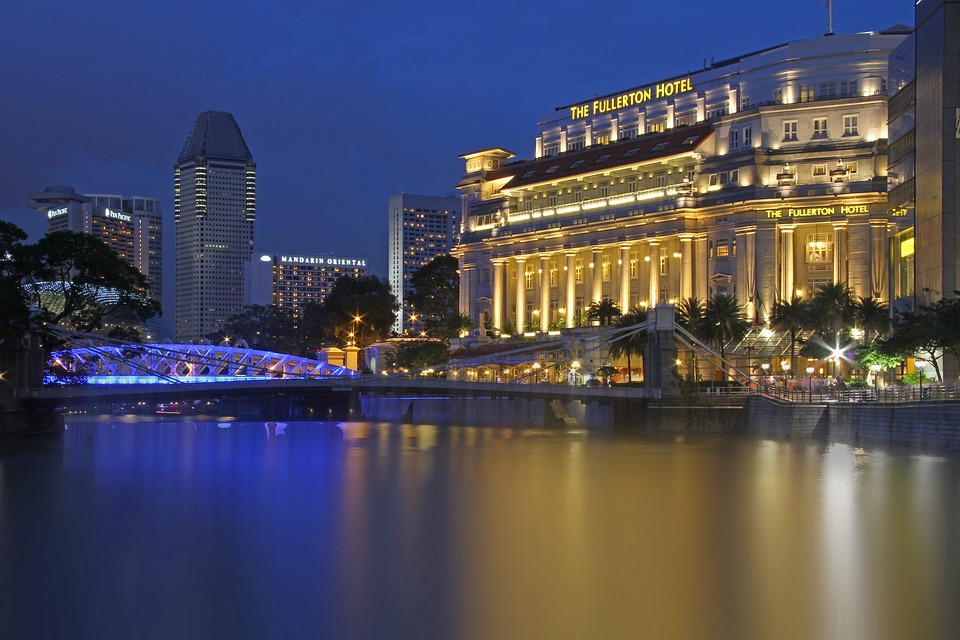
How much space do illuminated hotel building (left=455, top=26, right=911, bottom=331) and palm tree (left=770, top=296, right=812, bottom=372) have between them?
1094 centimetres

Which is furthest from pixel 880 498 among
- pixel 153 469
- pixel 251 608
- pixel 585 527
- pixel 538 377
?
pixel 538 377

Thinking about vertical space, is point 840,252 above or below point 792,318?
above

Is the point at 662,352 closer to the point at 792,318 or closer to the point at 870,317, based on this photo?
the point at 870,317

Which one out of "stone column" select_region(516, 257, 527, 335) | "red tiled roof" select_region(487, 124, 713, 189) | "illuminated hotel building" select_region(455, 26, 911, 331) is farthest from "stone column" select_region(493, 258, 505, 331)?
"red tiled roof" select_region(487, 124, 713, 189)

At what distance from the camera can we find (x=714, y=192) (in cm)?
14612

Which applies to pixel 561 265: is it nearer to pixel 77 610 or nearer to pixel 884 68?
pixel 884 68

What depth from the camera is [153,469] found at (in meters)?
76.1

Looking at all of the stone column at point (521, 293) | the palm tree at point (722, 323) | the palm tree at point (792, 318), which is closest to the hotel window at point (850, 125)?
the palm tree at point (792, 318)

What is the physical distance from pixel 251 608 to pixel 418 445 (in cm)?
6070

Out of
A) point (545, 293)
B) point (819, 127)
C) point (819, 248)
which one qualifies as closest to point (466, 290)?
point (545, 293)

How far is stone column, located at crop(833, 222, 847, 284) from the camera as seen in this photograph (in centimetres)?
13788

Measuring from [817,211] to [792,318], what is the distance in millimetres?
24397

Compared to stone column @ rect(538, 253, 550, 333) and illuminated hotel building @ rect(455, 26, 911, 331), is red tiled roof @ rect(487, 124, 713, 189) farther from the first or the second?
stone column @ rect(538, 253, 550, 333)

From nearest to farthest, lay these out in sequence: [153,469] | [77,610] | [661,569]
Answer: [77,610] < [661,569] < [153,469]
